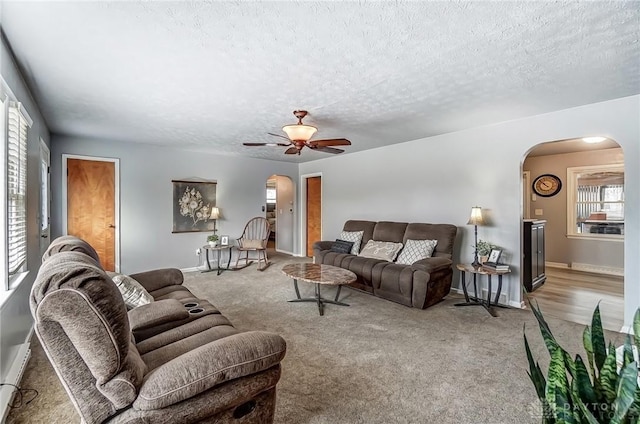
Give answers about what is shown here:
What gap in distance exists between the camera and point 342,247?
5.09m

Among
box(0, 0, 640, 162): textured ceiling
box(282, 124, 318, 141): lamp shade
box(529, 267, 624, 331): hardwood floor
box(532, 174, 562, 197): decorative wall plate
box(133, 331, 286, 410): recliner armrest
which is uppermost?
box(0, 0, 640, 162): textured ceiling

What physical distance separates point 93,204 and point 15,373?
11.4ft

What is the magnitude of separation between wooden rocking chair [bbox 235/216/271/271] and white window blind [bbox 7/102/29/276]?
12.0ft

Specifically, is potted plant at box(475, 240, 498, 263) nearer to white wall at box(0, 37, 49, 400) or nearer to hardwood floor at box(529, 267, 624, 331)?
hardwood floor at box(529, 267, 624, 331)

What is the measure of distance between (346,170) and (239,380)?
513 cm

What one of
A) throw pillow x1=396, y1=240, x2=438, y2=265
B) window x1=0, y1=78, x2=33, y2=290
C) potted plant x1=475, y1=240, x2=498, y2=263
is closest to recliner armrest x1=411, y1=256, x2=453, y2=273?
throw pillow x1=396, y1=240, x2=438, y2=265

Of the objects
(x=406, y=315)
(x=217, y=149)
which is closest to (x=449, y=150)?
(x=406, y=315)

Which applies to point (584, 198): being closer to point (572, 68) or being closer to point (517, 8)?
point (572, 68)

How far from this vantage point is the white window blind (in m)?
2.13

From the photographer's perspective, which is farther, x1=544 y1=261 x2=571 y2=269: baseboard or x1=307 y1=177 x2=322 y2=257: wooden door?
x1=307 y1=177 x2=322 y2=257: wooden door

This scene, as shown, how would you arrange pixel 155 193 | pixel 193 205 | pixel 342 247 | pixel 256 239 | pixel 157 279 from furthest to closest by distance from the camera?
pixel 256 239, pixel 193 205, pixel 155 193, pixel 342 247, pixel 157 279

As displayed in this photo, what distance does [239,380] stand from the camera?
1396 mm

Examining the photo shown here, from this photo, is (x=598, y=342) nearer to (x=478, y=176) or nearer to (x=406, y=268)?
(x=406, y=268)

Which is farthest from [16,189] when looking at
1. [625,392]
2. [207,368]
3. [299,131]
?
[625,392]
